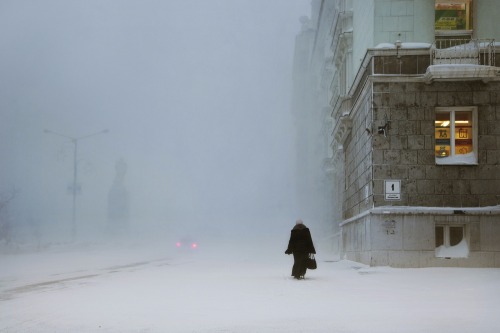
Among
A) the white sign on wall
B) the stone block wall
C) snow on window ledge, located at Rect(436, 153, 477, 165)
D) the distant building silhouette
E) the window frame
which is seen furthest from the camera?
the distant building silhouette

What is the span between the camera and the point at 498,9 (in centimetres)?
2231

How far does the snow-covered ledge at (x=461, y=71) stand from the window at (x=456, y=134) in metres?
1.07

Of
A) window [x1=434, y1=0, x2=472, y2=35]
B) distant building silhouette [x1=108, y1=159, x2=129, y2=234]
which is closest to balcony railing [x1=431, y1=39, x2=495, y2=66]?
window [x1=434, y1=0, x2=472, y2=35]

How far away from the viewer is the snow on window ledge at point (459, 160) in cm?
2020

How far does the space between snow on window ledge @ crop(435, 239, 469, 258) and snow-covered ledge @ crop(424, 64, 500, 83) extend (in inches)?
196

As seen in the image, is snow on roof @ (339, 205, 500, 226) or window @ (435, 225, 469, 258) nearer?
snow on roof @ (339, 205, 500, 226)

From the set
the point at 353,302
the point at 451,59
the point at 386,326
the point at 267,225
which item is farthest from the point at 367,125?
the point at 267,225

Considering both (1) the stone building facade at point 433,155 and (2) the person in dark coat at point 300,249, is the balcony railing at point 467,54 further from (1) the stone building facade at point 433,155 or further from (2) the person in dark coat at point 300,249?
(2) the person in dark coat at point 300,249

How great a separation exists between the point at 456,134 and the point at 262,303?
1140 centimetres

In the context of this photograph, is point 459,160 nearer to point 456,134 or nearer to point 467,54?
point 456,134

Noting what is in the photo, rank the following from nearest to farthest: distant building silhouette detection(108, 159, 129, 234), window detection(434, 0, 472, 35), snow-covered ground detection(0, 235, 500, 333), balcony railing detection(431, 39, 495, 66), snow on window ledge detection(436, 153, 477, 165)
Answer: snow-covered ground detection(0, 235, 500, 333), snow on window ledge detection(436, 153, 477, 165), balcony railing detection(431, 39, 495, 66), window detection(434, 0, 472, 35), distant building silhouette detection(108, 159, 129, 234)

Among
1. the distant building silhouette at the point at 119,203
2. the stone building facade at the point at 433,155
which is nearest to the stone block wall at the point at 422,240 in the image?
the stone building facade at the point at 433,155

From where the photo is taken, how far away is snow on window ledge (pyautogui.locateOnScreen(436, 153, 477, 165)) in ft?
66.3

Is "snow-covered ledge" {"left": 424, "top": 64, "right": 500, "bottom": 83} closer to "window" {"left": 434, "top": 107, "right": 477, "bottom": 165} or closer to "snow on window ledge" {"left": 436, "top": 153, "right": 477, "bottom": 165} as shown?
"window" {"left": 434, "top": 107, "right": 477, "bottom": 165}
